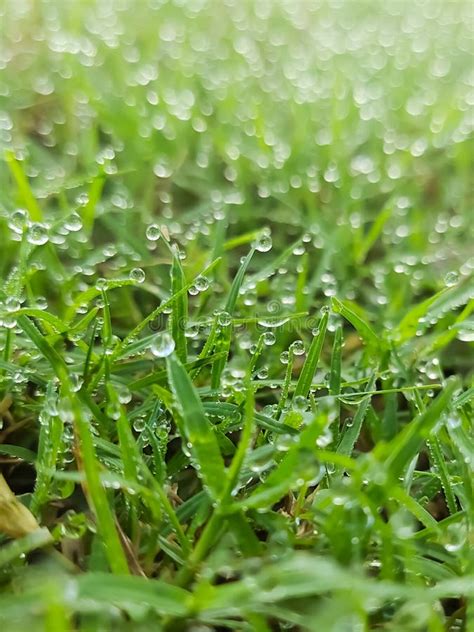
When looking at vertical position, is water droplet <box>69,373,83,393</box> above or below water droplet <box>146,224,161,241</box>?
below

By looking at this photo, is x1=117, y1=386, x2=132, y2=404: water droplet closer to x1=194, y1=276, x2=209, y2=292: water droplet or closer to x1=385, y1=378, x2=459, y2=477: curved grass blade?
x1=194, y1=276, x2=209, y2=292: water droplet

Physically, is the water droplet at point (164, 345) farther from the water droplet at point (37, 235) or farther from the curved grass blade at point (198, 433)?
the water droplet at point (37, 235)

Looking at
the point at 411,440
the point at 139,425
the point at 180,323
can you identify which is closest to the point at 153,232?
the point at 180,323

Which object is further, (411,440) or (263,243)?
(263,243)

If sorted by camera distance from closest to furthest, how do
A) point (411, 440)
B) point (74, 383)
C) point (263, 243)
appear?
1. point (411, 440)
2. point (74, 383)
3. point (263, 243)

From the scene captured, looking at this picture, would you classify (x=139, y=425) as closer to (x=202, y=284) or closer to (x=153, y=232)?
Answer: (x=202, y=284)

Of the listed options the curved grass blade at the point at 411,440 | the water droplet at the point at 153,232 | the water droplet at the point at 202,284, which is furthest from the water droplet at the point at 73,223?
the curved grass blade at the point at 411,440

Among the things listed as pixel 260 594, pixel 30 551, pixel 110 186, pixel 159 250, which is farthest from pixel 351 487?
pixel 110 186

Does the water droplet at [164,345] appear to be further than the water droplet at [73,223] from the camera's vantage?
No

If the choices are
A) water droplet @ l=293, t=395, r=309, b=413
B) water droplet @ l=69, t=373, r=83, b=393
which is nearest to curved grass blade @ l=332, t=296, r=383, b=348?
water droplet @ l=293, t=395, r=309, b=413
